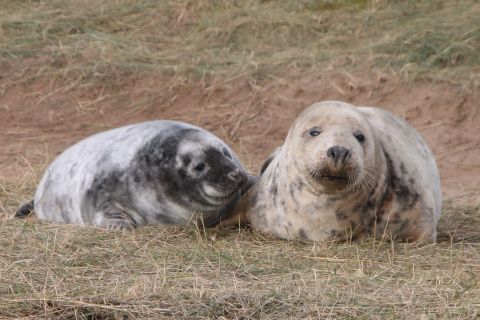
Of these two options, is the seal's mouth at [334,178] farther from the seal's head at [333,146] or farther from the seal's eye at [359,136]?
the seal's eye at [359,136]

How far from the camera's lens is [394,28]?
1072 centimetres

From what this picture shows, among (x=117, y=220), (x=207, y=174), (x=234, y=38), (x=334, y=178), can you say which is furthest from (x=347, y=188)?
(x=234, y=38)

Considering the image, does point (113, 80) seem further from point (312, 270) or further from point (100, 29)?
point (312, 270)

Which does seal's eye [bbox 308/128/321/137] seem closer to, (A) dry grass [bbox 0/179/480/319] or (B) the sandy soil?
(A) dry grass [bbox 0/179/480/319]

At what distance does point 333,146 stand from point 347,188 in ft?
0.93

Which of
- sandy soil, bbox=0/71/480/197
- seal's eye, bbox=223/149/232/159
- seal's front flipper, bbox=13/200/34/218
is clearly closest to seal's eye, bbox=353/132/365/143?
seal's eye, bbox=223/149/232/159

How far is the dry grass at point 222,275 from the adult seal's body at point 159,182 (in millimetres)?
147

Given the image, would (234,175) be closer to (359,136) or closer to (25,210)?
(359,136)

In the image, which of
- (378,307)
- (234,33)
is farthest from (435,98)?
(378,307)

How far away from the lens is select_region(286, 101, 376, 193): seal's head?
6.00m

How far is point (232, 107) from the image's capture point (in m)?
9.98

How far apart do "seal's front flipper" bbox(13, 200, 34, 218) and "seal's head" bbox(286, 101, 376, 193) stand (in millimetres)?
1620

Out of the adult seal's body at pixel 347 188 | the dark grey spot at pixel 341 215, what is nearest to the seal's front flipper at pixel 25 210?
the adult seal's body at pixel 347 188

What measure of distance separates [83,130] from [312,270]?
14.6ft
